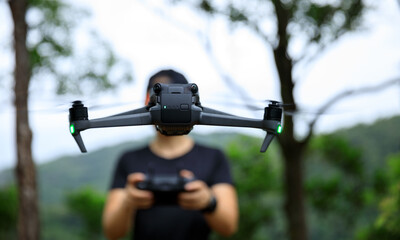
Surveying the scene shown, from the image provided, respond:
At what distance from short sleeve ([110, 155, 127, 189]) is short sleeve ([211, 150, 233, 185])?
Result: 684 millimetres

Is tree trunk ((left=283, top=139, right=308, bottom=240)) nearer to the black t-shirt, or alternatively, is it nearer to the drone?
the black t-shirt

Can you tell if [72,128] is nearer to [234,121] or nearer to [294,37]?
[234,121]

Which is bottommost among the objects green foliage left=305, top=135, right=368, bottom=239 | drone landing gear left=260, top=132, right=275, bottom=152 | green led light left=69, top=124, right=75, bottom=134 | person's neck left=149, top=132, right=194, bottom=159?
green foliage left=305, top=135, right=368, bottom=239

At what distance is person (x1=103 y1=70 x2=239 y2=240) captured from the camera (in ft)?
10.3

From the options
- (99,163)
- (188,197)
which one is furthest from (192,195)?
(99,163)

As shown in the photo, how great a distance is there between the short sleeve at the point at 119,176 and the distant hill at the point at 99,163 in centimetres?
3075

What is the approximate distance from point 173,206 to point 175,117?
2142 millimetres

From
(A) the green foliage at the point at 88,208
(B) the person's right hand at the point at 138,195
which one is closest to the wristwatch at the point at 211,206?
(B) the person's right hand at the point at 138,195

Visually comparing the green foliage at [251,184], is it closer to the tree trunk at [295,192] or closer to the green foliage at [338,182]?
the green foliage at [338,182]

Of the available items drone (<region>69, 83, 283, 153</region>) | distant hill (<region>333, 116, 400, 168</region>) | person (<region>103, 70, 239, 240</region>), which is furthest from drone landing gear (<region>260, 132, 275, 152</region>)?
distant hill (<region>333, 116, 400, 168</region>)

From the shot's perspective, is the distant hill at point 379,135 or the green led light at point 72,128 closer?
the green led light at point 72,128

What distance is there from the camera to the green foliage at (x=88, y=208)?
1592 inches

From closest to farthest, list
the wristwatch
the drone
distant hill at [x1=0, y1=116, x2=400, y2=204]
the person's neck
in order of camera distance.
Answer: the drone
the wristwatch
the person's neck
distant hill at [x1=0, y1=116, x2=400, y2=204]

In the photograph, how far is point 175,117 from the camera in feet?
4.11
